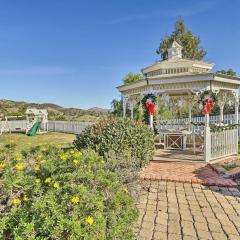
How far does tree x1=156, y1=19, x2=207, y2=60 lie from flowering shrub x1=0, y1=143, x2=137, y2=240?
32.3m

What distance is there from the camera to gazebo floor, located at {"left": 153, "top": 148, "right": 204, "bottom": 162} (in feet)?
31.0

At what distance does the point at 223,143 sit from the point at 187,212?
17.7 ft

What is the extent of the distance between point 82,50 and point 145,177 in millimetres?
21006

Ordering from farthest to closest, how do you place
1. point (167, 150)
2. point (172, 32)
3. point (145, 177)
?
point (172, 32) → point (167, 150) → point (145, 177)

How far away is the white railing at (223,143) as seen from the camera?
30.3 feet

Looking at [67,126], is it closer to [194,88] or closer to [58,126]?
[58,126]

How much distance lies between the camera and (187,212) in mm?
4934

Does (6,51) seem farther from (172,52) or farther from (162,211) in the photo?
(162,211)

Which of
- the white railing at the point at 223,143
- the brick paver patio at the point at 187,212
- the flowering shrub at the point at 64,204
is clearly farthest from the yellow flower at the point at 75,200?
the white railing at the point at 223,143

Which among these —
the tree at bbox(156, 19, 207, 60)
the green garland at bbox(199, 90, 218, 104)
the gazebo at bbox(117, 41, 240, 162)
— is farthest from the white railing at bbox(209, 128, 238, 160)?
the tree at bbox(156, 19, 207, 60)

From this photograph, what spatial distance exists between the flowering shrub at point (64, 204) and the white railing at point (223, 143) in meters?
6.12

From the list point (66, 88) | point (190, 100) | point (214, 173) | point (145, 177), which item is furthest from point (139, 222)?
point (66, 88)

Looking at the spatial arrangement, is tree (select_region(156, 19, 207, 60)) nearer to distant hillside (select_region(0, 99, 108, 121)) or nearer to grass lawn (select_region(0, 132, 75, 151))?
distant hillside (select_region(0, 99, 108, 121))

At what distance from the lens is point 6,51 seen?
82.1ft
